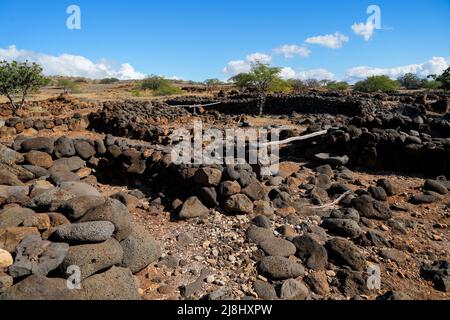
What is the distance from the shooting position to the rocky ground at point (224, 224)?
347cm

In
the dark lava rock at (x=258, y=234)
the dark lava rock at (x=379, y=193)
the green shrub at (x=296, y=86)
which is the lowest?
the dark lava rock at (x=258, y=234)

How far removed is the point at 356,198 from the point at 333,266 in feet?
7.50

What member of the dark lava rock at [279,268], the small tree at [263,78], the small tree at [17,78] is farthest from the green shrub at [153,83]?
the dark lava rock at [279,268]

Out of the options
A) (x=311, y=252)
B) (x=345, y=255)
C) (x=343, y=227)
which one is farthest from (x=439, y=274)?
A: (x=311, y=252)

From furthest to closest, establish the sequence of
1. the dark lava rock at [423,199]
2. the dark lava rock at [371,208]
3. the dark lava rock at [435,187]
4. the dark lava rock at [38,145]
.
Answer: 1. the dark lava rock at [38,145]
2. the dark lava rock at [435,187]
3. the dark lava rock at [423,199]
4. the dark lava rock at [371,208]

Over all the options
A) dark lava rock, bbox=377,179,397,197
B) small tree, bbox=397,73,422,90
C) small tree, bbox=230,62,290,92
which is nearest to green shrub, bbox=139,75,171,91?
small tree, bbox=230,62,290,92

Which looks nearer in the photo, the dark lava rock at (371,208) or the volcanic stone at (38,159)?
the dark lava rock at (371,208)

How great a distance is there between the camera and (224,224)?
508 centimetres

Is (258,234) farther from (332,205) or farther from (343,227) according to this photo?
(332,205)

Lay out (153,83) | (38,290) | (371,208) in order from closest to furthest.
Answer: (38,290) < (371,208) < (153,83)

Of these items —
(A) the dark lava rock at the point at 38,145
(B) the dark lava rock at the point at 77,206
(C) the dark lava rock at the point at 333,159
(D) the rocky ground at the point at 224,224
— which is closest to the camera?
(D) the rocky ground at the point at 224,224

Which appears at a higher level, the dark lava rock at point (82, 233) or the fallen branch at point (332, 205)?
the dark lava rock at point (82, 233)

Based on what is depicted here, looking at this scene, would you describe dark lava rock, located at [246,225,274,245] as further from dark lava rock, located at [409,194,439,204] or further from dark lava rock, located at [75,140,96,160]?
dark lava rock, located at [75,140,96,160]

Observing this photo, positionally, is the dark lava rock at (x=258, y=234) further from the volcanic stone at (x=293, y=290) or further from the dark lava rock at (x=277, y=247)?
the volcanic stone at (x=293, y=290)
